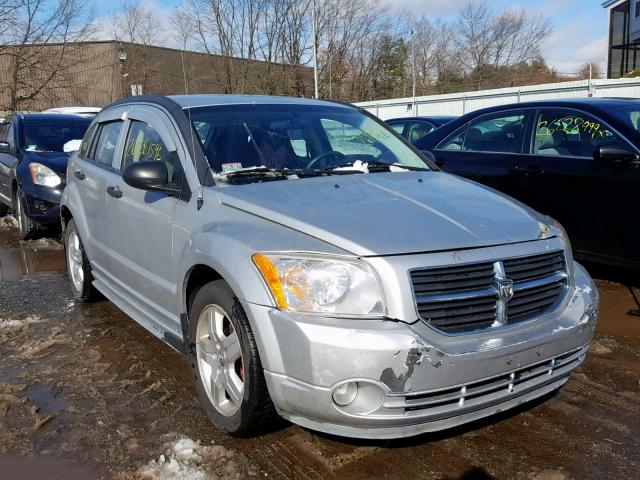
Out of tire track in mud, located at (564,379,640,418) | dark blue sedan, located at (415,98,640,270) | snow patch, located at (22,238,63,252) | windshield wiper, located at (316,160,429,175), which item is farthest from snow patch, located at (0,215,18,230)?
tire track in mud, located at (564,379,640,418)

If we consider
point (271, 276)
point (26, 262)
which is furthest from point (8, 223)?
point (271, 276)

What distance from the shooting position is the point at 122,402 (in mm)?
3465

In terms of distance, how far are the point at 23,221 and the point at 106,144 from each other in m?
4.13

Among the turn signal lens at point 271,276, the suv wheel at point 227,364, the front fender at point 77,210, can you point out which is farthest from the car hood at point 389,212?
the front fender at point 77,210

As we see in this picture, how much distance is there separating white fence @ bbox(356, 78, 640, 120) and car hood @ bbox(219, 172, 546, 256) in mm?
12105

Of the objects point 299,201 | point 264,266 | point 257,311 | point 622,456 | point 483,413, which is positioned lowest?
point 622,456

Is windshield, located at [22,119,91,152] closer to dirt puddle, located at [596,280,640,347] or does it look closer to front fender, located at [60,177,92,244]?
front fender, located at [60,177,92,244]

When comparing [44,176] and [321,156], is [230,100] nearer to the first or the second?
[321,156]

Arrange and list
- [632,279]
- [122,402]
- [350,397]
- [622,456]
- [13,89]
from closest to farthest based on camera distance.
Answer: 1. [350,397]
2. [622,456]
3. [122,402]
4. [632,279]
5. [13,89]

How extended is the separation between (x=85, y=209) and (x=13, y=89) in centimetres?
2096

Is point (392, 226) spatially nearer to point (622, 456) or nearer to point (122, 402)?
point (622, 456)

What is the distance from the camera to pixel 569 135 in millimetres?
5566

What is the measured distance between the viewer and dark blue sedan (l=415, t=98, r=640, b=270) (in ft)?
16.3

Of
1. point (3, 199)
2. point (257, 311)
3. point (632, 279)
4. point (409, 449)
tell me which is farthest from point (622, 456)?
point (3, 199)
